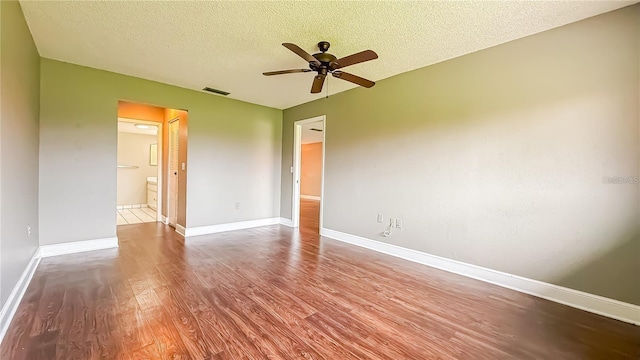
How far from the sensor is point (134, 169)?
7207 millimetres

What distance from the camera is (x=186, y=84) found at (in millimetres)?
4055

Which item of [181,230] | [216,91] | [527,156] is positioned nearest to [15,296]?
[181,230]

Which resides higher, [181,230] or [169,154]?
[169,154]

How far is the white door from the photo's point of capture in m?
4.91

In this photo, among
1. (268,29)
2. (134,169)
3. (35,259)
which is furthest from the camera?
(134,169)

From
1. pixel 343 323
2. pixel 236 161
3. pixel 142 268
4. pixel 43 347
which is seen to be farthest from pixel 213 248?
pixel 343 323

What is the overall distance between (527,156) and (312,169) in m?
8.62

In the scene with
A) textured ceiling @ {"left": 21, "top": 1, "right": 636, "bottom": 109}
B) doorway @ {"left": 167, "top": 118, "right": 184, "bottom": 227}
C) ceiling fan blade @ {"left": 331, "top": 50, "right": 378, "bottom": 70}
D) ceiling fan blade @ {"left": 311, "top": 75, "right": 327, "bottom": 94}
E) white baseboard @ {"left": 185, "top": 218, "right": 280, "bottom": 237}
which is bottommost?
white baseboard @ {"left": 185, "top": 218, "right": 280, "bottom": 237}

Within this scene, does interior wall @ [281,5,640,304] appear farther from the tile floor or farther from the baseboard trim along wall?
the tile floor

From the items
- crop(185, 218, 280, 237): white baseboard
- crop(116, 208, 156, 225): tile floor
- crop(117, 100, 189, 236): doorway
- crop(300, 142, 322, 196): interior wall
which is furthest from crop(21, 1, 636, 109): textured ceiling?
crop(300, 142, 322, 196): interior wall

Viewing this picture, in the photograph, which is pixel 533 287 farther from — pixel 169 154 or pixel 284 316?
pixel 169 154

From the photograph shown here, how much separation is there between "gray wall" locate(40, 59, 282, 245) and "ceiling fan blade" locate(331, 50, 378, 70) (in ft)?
9.42

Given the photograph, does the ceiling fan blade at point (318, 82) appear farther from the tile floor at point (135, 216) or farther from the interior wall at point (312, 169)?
the interior wall at point (312, 169)

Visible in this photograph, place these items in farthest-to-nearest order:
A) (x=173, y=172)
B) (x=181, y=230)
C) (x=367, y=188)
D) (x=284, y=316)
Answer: (x=173, y=172), (x=181, y=230), (x=367, y=188), (x=284, y=316)
